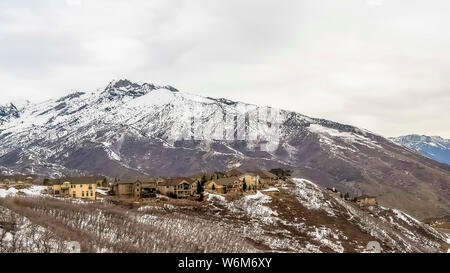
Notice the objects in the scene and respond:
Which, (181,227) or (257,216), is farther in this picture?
(257,216)

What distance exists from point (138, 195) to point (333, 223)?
73.5 meters

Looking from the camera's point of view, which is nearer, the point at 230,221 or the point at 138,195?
the point at 230,221

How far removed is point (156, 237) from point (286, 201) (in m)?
85.1

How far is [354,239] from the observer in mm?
140500

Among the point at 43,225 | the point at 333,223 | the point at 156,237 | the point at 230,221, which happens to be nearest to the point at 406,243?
the point at 333,223

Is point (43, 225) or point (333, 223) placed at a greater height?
point (43, 225)
